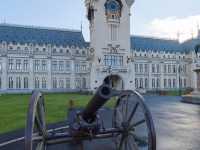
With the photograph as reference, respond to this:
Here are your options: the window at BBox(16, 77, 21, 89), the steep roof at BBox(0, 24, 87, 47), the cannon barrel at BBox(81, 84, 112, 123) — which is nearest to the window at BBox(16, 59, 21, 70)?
the window at BBox(16, 77, 21, 89)

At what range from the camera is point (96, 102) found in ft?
23.7

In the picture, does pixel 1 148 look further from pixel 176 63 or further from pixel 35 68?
pixel 176 63

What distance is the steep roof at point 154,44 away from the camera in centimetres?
9344

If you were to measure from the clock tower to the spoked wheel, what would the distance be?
62.5 metres

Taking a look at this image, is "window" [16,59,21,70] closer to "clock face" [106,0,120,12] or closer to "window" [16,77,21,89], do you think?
"window" [16,77,21,89]

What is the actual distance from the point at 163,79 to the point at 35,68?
42527mm

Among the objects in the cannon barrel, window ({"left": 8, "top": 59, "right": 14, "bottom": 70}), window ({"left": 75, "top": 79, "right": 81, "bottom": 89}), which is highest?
window ({"left": 8, "top": 59, "right": 14, "bottom": 70})

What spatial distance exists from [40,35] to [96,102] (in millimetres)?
78181

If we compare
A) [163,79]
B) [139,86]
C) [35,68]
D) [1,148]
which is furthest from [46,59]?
[1,148]

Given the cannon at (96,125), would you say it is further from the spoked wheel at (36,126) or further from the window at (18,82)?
the window at (18,82)

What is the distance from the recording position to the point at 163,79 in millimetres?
93625

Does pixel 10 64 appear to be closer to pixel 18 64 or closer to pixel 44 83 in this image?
pixel 18 64

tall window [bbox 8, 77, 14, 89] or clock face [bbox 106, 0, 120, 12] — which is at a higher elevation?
clock face [bbox 106, 0, 120, 12]

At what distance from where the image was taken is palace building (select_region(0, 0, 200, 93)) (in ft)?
239
